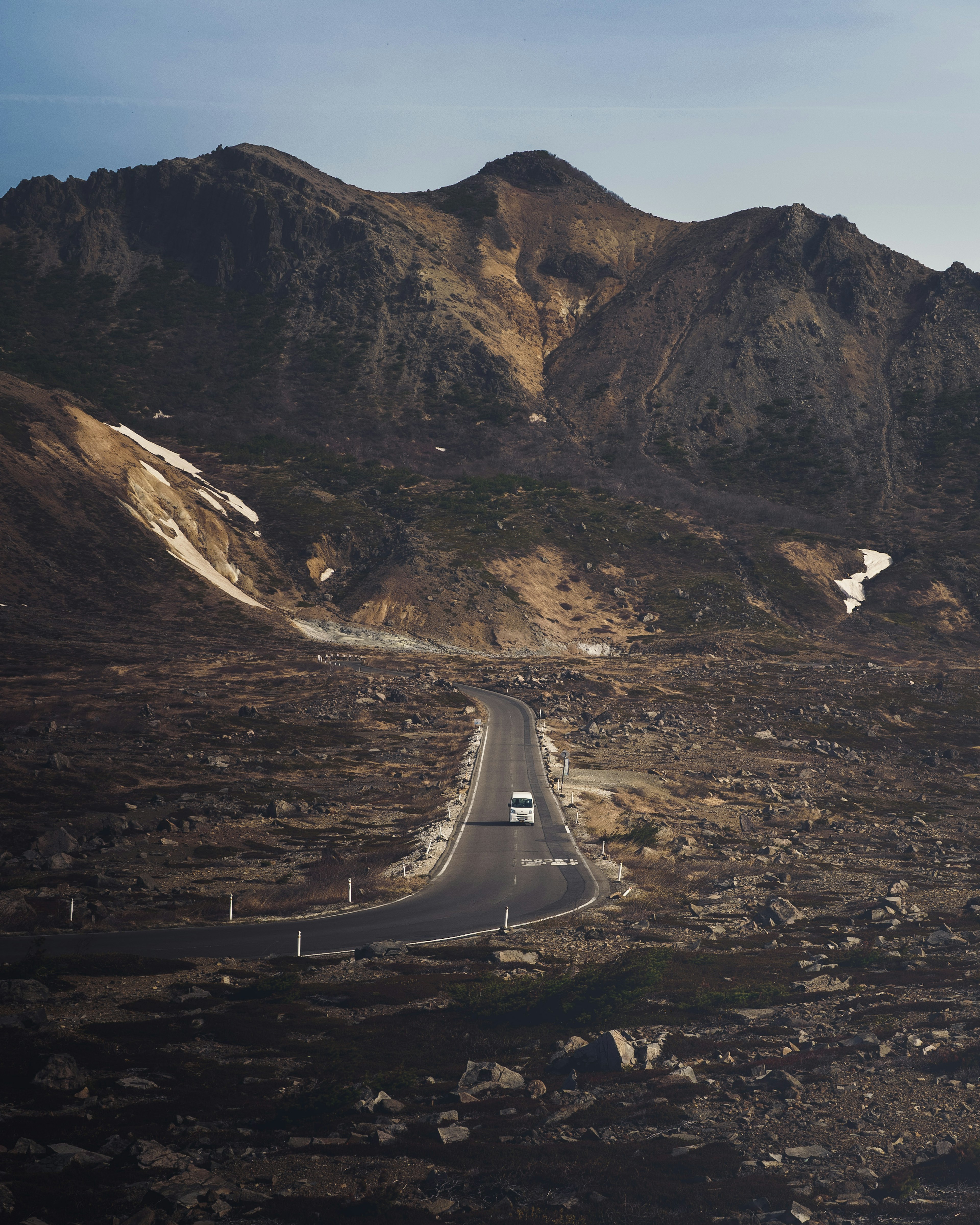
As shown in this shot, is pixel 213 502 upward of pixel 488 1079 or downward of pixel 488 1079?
upward

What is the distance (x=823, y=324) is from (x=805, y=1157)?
17426cm

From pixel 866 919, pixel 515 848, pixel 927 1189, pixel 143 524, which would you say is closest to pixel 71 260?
pixel 143 524

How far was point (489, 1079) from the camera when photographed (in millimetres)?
20516

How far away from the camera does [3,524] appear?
106 m

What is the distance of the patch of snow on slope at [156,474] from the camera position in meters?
126

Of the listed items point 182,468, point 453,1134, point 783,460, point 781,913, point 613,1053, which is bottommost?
point 781,913

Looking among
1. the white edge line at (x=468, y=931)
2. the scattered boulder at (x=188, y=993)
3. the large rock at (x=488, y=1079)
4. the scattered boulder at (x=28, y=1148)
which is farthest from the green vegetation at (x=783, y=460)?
the scattered boulder at (x=28, y=1148)

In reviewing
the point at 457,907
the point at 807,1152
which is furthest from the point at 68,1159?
the point at 457,907

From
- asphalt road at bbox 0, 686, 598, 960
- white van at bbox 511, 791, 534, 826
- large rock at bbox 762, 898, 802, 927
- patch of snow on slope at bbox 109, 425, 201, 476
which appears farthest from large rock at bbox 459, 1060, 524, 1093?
patch of snow on slope at bbox 109, 425, 201, 476

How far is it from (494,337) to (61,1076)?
558 feet

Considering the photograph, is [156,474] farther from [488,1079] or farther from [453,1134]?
[453,1134]

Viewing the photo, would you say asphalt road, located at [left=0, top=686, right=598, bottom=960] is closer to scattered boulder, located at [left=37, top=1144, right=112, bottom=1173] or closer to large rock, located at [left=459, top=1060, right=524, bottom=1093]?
large rock, located at [left=459, top=1060, right=524, bottom=1093]

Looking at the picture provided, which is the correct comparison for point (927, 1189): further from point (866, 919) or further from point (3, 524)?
point (3, 524)

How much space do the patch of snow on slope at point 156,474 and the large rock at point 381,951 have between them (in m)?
108
